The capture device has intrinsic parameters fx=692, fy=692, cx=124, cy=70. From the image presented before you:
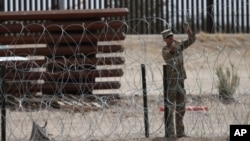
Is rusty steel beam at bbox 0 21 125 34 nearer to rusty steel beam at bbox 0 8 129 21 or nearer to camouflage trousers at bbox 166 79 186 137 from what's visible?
rusty steel beam at bbox 0 8 129 21

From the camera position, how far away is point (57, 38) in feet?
43.9

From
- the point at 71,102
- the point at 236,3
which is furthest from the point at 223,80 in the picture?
the point at 236,3

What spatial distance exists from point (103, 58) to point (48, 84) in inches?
45.5

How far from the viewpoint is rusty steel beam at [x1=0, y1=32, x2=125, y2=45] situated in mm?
13180

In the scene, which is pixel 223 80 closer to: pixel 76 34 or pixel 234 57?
pixel 76 34

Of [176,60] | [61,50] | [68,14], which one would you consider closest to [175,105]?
[176,60]

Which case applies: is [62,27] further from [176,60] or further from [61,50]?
[176,60]

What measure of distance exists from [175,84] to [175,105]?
0.29 m

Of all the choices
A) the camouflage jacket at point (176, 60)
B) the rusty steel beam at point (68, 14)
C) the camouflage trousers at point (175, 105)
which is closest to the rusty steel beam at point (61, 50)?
the rusty steel beam at point (68, 14)

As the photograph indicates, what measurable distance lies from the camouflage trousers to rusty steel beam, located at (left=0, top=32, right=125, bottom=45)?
385 cm

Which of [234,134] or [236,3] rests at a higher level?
[236,3]

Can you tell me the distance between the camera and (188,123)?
10703 millimetres

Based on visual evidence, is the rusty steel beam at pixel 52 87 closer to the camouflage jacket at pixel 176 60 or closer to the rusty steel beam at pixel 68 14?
the rusty steel beam at pixel 68 14

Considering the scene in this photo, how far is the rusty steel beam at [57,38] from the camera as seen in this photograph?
1318 centimetres
